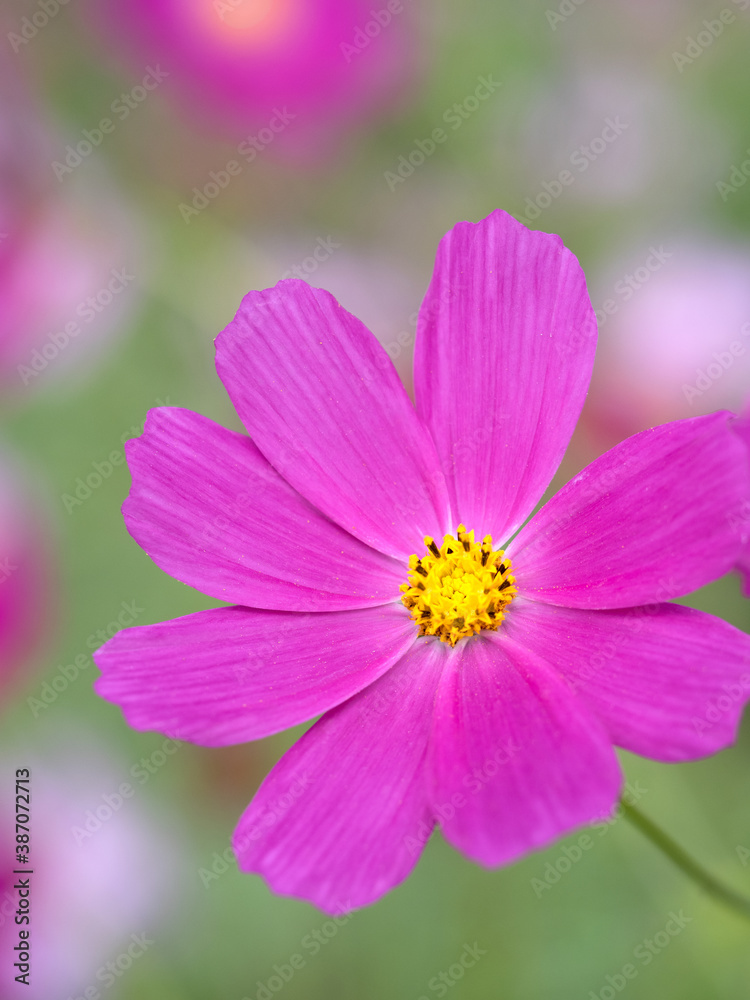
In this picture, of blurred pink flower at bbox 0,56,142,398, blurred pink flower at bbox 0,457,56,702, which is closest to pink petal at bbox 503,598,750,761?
blurred pink flower at bbox 0,457,56,702

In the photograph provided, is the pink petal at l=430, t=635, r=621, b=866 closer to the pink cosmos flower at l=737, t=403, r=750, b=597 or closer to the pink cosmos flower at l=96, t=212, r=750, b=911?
the pink cosmos flower at l=96, t=212, r=750, b=911

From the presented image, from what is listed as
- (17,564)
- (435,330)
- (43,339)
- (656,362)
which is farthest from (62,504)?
(435,330)

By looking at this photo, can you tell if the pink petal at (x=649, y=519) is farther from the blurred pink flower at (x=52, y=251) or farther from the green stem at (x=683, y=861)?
the blurred pink flower at (x=52, y=251)

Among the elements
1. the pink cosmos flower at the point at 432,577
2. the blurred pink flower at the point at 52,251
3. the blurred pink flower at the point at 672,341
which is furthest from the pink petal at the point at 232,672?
the blurred pink flower at the point at 52,251

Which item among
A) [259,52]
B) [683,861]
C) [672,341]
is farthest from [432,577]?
[259,52]

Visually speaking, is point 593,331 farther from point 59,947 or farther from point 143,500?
point 59,947

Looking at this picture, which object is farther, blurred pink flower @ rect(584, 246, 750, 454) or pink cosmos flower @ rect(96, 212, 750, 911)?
blurred pink flower @ rect(584, 246, 750, 454)
